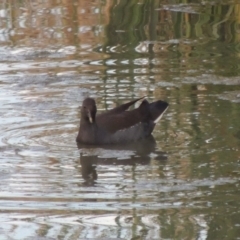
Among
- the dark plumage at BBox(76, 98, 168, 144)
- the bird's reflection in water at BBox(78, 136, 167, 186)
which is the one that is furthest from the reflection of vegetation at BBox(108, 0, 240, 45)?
the bird's reflection in water at BBox(78, 136, 167, 186)

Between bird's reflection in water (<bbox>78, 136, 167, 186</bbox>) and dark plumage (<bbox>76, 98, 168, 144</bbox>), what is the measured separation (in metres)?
0.08

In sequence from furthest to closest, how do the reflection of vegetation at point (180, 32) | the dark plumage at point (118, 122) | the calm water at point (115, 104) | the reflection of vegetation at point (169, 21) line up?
the reflection of vegetation at point (169, 21), the reflection of vegetation at point (180, 32), the dark plumage at point (118, 122), the calm water at point (115, 104)

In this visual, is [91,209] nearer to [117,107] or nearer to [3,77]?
[117,107]

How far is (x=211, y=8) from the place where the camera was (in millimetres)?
14711

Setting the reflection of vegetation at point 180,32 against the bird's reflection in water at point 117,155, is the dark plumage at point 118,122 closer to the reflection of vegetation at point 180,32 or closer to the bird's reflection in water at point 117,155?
the bird's reflection in water at point 117,155

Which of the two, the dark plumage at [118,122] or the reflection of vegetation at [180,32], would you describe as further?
the reflection of vegetation at [180,32]

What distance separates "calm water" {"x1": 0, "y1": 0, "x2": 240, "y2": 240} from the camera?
255 inches

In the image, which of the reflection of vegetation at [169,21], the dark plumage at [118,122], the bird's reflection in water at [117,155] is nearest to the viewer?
the bird's reflection in water at [117,155]

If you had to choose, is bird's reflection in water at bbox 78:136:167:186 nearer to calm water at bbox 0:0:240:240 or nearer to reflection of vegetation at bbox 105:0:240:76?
calm water at bbox 0:0:240:240

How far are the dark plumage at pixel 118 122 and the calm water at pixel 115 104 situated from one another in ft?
0.52

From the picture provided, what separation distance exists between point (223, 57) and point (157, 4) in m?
3.11

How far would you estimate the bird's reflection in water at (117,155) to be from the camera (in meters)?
8.13

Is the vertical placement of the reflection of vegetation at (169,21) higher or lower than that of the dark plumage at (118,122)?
higher

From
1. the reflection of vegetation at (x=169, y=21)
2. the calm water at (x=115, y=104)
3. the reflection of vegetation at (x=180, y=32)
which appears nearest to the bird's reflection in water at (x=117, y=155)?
the calm water at (x=115, y=104)
